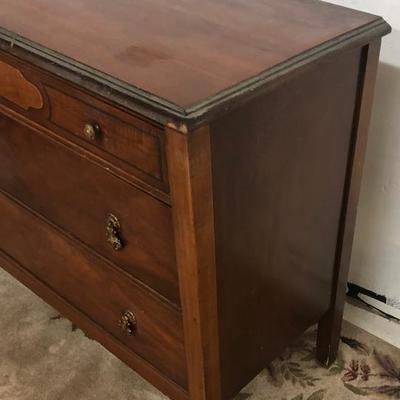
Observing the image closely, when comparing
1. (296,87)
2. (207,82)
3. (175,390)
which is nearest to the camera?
(207,82)

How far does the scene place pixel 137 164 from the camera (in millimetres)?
892

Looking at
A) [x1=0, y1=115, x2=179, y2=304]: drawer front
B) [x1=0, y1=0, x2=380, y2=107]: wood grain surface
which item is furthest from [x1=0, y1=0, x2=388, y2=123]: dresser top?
[x1=0, y1=115, x2=179, y2=304]: drawer front

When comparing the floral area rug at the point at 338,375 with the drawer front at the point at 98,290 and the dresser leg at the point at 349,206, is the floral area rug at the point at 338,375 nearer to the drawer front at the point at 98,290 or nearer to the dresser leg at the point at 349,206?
the dresser leg at the point at 349,206

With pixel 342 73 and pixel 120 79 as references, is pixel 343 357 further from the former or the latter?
pixel 120 79

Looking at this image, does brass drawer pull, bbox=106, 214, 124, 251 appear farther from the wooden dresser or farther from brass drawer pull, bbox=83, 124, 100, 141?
brass drawer pull, bbox=83, 124, 100, 141

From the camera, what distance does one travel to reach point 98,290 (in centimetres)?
122

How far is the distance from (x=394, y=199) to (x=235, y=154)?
2.15 ft

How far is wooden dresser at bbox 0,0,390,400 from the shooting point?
2.76ft

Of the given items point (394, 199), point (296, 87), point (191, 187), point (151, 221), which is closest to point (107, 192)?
point (151, 221)

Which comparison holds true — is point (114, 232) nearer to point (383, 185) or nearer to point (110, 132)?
point (110, 132)

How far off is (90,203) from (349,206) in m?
0.50

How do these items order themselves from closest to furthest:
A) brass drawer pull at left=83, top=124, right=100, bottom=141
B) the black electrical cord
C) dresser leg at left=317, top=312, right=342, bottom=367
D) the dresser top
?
1. the dresser top
2. brass drawer pull at left=83, top=124, right=100, bottom=141
3. dresser leg at left=317, top=312, right=342, bottom=367
4. the black electrical cord

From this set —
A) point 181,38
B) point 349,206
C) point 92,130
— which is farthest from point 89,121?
point 349,206

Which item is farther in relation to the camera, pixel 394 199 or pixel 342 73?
pixel 394 199
